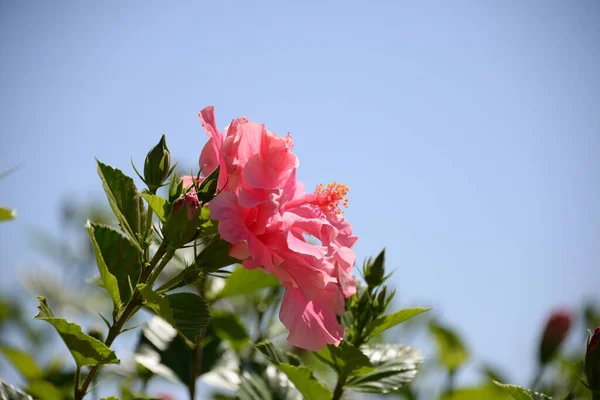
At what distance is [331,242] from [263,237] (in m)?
0.14

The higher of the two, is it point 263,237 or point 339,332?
point 263,237

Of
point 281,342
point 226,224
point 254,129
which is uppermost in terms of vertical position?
point 254,129

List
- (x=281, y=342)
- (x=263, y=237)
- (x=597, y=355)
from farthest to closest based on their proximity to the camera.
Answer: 1. (x=281, y=342)
2. (x=597, y=355)
3. (x=263, y=237)

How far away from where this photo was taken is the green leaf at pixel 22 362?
2.00 m

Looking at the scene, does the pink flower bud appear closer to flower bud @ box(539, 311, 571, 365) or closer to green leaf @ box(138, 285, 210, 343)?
green leaf @ box(138, 285, 210, 343)

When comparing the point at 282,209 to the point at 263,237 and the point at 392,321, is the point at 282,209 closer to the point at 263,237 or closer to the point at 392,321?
the point at 263,237

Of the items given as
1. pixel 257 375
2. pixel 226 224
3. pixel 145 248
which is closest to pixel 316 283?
pixel 226 224

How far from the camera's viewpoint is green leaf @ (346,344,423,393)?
4.67 feet

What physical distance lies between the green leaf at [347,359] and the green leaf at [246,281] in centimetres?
39

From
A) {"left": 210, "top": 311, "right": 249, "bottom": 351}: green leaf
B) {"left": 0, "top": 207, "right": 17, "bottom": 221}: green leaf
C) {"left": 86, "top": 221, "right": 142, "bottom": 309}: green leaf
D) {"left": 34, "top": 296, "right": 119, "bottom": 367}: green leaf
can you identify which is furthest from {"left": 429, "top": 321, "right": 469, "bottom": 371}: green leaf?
{"left": 0, "top": 207, "right": 17, "bottom": 221}: green leaf

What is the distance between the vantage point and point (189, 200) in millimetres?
1046

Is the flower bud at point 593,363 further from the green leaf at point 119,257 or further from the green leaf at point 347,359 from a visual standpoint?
the green leaf at point 119,257

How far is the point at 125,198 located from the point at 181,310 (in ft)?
0.81

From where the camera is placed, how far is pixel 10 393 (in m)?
1.13
